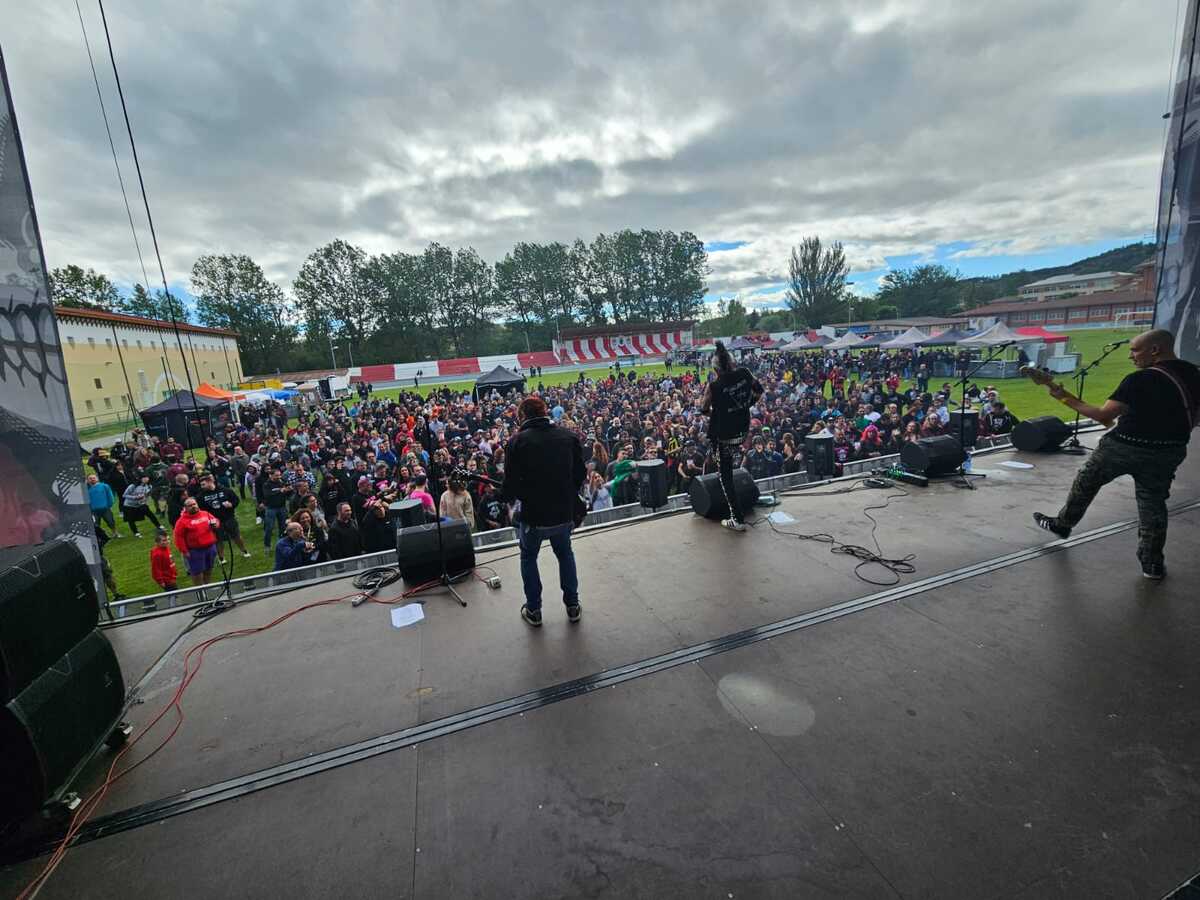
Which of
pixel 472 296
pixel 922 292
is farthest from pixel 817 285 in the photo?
pixel 472 296

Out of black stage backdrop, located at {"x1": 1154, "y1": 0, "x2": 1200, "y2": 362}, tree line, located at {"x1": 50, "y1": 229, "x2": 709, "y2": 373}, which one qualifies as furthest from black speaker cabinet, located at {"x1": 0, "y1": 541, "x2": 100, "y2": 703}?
tree line, located at {"x1": 50, "y1": 229, "x2": 709, "y2": 373}

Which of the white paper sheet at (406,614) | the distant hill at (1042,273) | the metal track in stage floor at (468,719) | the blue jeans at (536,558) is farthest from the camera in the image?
the distant hill at (1042,273)

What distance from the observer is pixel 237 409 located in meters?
23.1

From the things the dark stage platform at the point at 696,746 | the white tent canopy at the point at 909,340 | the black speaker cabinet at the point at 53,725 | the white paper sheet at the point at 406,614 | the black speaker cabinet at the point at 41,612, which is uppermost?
the white tent canopy at the point at 909,340

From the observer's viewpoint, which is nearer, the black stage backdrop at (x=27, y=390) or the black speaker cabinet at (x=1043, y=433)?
the black stage backdrop at (x=27, y=390)

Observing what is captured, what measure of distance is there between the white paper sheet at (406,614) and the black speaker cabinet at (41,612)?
1.54 metres

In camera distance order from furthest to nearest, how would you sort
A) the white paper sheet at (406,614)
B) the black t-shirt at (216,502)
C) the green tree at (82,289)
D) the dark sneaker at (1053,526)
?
the green tree at (82,289), the black t-shirt at (216,502), the dark sneaker at (1053,526), the white paper sheet at (406,614)

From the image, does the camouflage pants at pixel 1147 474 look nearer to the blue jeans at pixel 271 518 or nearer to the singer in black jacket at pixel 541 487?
the singer in black jacket at pixel 541 487

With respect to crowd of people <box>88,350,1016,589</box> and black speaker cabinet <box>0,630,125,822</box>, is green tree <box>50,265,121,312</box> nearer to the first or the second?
crowd of people <box>88,350,1016,589</box>

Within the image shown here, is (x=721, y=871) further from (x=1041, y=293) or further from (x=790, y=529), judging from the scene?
(x=1041, y=293)

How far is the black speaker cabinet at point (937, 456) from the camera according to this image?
577 cm

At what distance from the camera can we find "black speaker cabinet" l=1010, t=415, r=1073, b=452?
6.77 metres

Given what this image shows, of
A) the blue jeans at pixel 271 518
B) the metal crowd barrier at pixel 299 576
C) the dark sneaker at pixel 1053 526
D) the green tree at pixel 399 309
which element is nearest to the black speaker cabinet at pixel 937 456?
the dark sneaker at pixel 1053 526

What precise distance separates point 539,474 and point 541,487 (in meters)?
0.08
